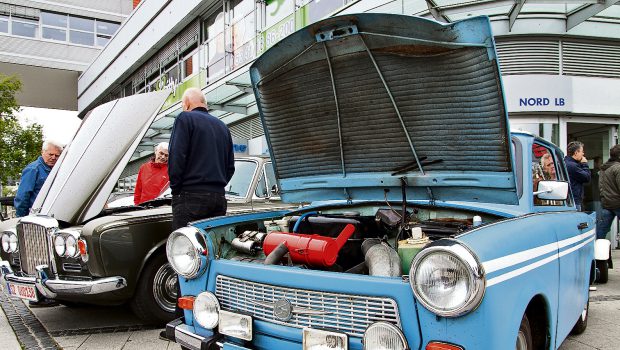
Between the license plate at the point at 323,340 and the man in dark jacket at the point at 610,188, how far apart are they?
511 cm

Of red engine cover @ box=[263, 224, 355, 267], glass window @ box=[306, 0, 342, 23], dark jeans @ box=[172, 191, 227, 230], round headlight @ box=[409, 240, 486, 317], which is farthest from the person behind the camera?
glass window @ box=[306, 0, 342, 23]

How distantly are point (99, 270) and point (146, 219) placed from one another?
54 cm

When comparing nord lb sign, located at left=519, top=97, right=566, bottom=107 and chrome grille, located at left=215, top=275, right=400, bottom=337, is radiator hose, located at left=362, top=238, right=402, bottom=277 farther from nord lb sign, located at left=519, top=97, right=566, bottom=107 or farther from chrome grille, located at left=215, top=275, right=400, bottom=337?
nord lb sign, located at left=519, top=97, right=566, bottom=107

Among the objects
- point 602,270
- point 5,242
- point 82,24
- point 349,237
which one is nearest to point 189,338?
point 349,237

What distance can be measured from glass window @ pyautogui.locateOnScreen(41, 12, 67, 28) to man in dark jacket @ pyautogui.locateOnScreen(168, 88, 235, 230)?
3083 centimetres

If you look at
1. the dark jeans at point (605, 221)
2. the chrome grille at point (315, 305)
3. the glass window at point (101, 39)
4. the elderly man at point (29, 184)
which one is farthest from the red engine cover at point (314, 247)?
the glass window at point (101, 39)

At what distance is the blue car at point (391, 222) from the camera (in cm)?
192

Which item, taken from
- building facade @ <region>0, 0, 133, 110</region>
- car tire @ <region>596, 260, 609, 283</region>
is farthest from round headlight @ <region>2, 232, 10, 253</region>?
building facade @ <region>0, 0, 133, 110</region>

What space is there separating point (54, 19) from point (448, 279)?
33.6 m

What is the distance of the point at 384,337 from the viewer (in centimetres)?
192

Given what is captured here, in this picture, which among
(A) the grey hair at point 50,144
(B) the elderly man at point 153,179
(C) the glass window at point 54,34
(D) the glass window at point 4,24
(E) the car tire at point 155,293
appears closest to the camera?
(E) the car tire at point 155,293

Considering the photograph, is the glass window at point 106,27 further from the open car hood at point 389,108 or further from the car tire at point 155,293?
the open car hood at point 389,108

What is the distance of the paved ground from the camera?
12.0 ft

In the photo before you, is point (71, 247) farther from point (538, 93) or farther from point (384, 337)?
point (538, 93)
